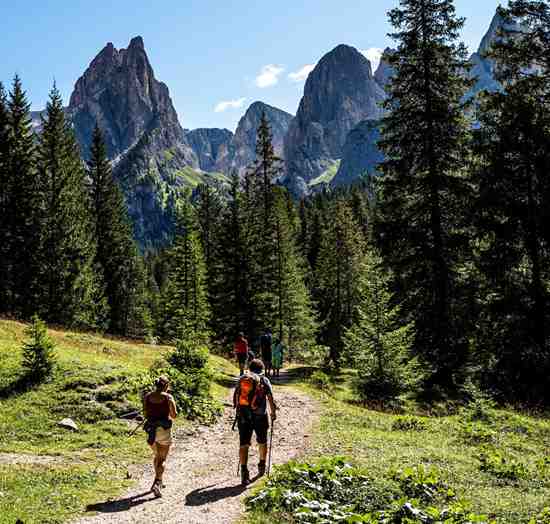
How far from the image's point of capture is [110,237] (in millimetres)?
48094

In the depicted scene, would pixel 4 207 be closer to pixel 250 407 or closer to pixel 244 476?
pixel 250 407

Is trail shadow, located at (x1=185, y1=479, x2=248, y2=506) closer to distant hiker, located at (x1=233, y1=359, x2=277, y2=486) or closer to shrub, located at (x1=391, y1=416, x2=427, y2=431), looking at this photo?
distant hiker, located at (x1=233, y1=359, x2=277, y2=486)

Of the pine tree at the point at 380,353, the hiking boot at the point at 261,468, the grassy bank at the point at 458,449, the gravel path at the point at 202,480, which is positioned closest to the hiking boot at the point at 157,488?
the gravel path at the point at 202,480

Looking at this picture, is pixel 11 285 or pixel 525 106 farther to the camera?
pixel 11 285

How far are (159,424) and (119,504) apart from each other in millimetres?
1533

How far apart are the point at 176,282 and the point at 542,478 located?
32480 millimetres

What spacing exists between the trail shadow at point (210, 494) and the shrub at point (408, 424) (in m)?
7.50

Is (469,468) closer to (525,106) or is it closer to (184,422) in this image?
(184,422)

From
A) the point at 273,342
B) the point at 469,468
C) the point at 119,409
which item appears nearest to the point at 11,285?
the point at 273,342

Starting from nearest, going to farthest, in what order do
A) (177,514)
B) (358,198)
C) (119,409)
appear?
(177,514)
(119,409)
(358,198)

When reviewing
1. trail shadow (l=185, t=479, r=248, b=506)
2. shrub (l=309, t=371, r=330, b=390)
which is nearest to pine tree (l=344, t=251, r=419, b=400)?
shrub (l=309, t=371, r=330, b=390)

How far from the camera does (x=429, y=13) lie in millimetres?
22406

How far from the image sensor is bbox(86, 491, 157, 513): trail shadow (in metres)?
8.63

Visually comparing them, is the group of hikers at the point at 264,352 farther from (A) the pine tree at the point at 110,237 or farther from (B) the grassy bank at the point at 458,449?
(A) the pine tree at the point at 110,237
